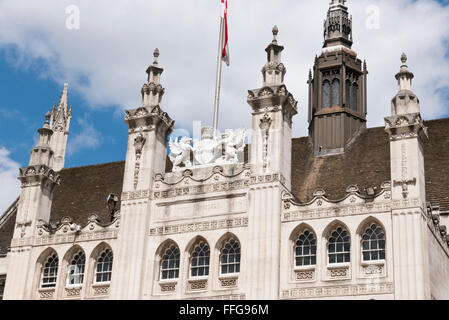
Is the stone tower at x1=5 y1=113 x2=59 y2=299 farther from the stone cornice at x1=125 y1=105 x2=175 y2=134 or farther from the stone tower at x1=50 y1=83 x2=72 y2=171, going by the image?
the stone tower at x1=50 y1=83 x2=72 y2=171

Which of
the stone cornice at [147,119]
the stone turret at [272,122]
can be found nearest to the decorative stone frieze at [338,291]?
the stone turret at [272,122]

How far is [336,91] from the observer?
47938 millimetres

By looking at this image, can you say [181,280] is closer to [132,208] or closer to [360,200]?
[132,208]

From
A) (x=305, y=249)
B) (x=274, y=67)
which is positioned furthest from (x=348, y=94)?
(x=305, y=249)

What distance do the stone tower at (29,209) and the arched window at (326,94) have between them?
17091 mm

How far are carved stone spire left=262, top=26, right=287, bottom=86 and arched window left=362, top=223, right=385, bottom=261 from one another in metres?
7.57

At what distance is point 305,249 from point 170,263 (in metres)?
5.65

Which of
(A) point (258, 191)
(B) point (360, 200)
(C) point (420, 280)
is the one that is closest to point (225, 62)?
(A) point (258, 191)

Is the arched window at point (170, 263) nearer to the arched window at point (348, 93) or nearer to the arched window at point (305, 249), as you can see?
the arched window at point (305, 249)

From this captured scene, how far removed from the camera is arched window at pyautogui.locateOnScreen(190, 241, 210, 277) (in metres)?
32.6

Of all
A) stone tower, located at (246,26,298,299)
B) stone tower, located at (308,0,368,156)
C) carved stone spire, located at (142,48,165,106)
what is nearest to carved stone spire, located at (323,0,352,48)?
stone tower, located at (308,0,368,156)

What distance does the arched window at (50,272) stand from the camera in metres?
35.2

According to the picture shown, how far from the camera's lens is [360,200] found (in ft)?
101

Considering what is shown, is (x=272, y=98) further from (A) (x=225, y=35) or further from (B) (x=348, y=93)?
(B) (x=348, y=93)
